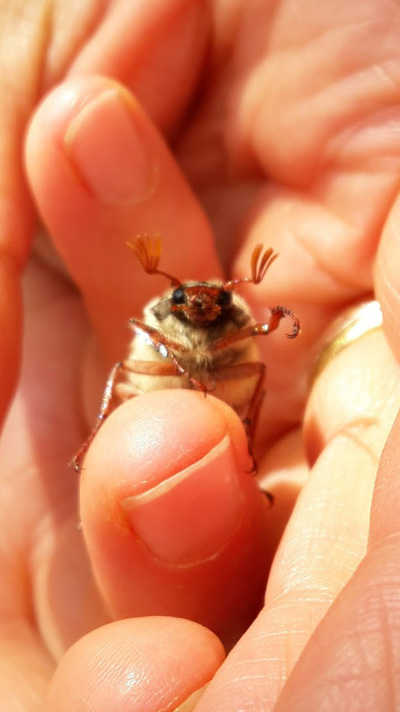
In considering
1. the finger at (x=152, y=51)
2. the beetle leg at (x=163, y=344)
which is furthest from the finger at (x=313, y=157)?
the beetle leg at (x=163, y=344)

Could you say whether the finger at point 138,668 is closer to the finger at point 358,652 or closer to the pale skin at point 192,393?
the pale skin at point 192,393

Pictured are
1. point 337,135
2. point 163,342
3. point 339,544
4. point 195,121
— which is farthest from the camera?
point 195,121

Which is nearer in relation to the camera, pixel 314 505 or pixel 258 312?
pixel 314 505

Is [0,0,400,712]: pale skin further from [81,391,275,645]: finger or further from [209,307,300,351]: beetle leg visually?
[209,307,300,351]: beetle leg

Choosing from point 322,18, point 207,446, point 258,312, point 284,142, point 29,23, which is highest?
point 29,23

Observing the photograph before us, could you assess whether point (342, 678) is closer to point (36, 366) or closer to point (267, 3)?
point (36, 366)

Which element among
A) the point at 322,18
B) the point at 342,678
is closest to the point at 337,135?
the point at 322,18
